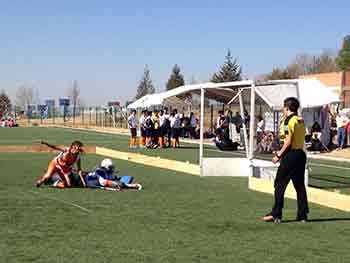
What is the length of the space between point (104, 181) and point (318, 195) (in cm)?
444

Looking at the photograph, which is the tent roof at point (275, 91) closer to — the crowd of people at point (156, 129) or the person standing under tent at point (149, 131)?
the crowd of people at point (156, 129)

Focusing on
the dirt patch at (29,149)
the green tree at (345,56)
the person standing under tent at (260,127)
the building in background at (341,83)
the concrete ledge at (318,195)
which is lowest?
the concrete ledge at (318,195)

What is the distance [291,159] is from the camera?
1062cm

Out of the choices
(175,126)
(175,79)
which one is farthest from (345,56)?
(175,126)

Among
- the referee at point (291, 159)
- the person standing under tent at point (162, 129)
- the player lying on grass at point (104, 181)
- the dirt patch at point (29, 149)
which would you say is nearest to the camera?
the referee at point (291, 159)

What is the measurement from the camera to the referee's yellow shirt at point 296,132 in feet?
34.9

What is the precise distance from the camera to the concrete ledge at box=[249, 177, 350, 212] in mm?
12539

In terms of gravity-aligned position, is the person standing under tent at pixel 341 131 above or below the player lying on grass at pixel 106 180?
above

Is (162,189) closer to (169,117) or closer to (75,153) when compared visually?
(75,153)

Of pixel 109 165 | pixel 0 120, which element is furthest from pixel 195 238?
pixel 0 120

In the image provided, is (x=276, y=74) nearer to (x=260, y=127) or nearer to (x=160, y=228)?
(x=260, y=127)

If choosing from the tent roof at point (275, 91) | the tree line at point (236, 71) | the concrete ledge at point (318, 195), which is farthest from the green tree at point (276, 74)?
the concrete ledge at point (318, 195)

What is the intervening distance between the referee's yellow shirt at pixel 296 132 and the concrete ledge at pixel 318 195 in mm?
2302

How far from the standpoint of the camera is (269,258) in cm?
820
